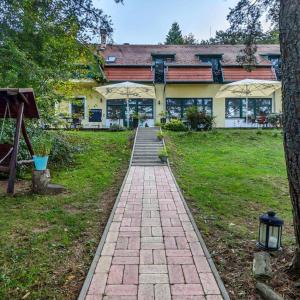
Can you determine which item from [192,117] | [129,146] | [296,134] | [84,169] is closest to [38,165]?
[84,169]

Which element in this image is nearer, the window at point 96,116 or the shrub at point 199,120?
the shrub at point 199,120

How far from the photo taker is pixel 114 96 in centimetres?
1995

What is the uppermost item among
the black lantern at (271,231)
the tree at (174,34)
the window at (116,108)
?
the tree at (174,34)

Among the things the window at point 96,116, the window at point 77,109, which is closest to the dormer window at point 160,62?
the window at point 96,116

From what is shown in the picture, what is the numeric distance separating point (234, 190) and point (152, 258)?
4.14m

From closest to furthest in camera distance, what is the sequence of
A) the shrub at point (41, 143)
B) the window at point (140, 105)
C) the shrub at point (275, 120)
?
the shrub at point (41, 143) < the shrub at point (275, 120) < the window at point (140, 105)

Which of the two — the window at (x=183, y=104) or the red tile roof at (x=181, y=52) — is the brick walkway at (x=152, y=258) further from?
the red tile roof at (x=181, y=52)

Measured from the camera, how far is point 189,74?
2273 centimetres

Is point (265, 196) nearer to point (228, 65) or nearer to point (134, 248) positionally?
point (134, 248)

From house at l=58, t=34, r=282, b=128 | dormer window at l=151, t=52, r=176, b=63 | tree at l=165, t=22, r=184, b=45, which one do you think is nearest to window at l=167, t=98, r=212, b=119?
house at l=58, t=34, r=282, b=128

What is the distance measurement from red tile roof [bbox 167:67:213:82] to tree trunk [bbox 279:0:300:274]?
19448 millimetres

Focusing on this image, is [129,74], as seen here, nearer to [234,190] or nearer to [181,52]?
[181,52]

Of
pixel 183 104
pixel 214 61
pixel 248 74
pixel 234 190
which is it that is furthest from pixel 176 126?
pixel 234 190

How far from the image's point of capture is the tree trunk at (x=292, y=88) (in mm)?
3117
